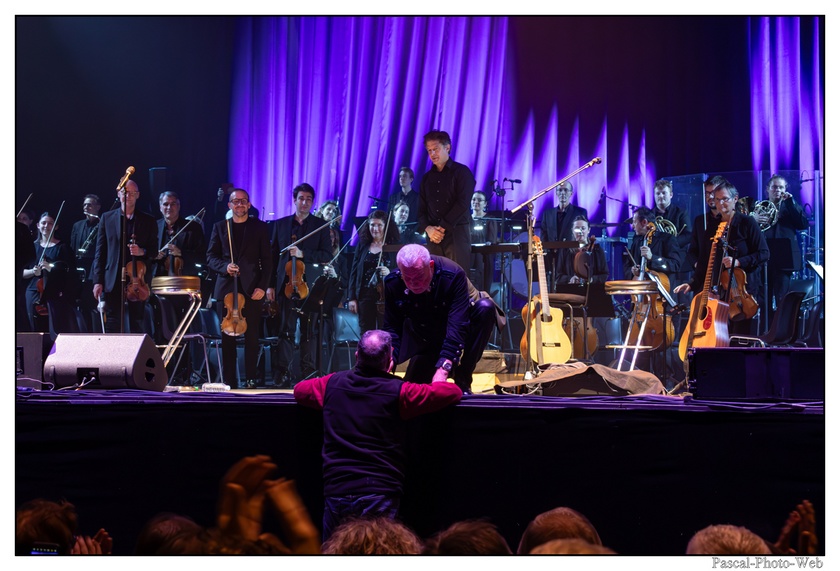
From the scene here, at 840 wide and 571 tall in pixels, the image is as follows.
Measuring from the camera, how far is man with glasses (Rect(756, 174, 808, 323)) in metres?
8.38

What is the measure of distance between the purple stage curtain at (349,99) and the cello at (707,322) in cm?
318

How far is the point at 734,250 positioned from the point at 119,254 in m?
6.08

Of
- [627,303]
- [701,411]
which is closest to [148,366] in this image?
[701,411]

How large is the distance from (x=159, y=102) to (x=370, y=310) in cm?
339

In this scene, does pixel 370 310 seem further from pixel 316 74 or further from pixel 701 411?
pixel 701 411

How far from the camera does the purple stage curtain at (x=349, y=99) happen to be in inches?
376

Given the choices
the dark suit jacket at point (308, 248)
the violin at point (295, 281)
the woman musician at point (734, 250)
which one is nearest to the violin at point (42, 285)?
the dark suit jacket at point (308, 248)

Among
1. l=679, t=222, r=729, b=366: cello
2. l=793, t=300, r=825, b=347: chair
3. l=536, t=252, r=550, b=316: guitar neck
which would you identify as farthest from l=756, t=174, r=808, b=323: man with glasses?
l=536, t=252, r=550, b=316: guitar neck

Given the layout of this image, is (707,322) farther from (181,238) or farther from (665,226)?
(181,238)

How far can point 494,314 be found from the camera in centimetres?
509

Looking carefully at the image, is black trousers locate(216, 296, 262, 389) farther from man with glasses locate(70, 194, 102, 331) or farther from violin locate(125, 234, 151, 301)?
man with glasses locate(70, 194, 102, 331)

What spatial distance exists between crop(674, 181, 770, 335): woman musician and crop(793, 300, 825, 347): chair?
1.57 feet

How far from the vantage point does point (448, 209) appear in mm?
8398

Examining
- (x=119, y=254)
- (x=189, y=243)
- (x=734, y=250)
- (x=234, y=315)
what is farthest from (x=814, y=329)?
(x=119, y=254)
